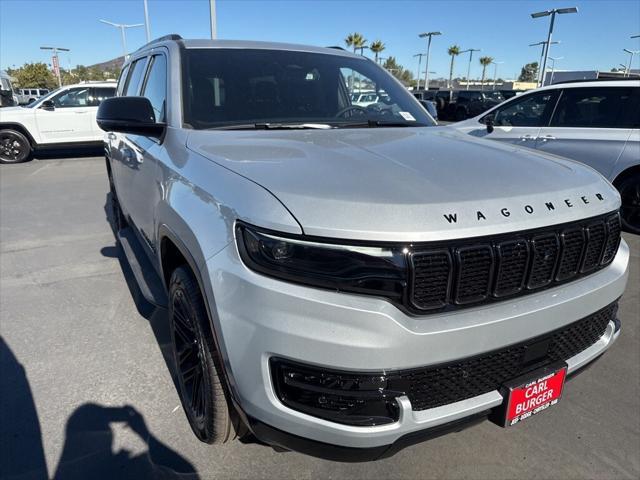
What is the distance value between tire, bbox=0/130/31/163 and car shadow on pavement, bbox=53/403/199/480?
38.6 feet

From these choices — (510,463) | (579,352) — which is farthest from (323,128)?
(510,463)

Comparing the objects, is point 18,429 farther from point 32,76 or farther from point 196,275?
point 32,76

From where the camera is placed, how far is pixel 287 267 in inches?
59.3

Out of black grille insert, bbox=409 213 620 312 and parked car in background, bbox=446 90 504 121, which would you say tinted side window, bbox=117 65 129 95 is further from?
parked car in background, bbox=446 90 504 121

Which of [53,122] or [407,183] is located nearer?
[407,183]

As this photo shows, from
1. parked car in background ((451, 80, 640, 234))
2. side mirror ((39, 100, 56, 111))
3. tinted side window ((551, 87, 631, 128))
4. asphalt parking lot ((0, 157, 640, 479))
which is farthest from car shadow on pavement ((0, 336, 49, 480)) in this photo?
side mirror ((39, 100, 56, 111))

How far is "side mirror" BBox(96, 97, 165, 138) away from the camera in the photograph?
2.41 metres

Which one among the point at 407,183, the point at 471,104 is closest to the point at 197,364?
the point at 407,183

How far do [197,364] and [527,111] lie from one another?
6383 mm

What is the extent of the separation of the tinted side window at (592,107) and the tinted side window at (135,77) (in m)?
5.41

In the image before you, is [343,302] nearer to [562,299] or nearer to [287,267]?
[287,267]

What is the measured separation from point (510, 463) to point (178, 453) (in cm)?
159

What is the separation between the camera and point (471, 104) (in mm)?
23469

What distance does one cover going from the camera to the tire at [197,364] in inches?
74.2
